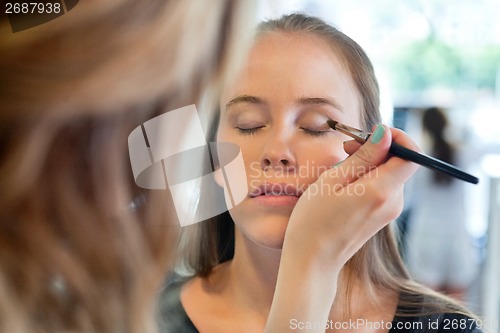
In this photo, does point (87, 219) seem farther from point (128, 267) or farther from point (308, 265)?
point (308, 265)

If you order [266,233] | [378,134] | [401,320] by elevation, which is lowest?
[401,320]

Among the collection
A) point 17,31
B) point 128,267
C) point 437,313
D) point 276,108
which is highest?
point 17,31

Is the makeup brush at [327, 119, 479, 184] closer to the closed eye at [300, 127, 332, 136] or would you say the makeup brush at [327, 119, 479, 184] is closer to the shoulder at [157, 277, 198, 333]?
the closed eye at [300, 127, 332, 136]

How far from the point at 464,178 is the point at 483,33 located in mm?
170

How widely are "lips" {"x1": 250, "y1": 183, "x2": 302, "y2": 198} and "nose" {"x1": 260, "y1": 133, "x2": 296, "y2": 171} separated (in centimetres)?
2

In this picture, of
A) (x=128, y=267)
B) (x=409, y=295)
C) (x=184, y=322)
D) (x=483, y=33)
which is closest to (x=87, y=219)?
(x=128, y=267)

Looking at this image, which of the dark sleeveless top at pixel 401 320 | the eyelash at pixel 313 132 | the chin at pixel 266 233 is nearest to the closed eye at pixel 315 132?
the eyelash at pixel 313 132

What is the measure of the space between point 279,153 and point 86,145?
217 millimetres

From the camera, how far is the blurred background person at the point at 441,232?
697mm

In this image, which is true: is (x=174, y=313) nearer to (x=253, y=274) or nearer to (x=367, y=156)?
(x=253, y=274)

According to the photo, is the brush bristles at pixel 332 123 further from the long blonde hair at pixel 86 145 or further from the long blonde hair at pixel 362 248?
the long blonde hair at pixel 86 145

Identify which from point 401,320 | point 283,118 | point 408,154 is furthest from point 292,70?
point 401,320

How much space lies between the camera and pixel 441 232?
72 cm

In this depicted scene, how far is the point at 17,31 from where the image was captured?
676mm
